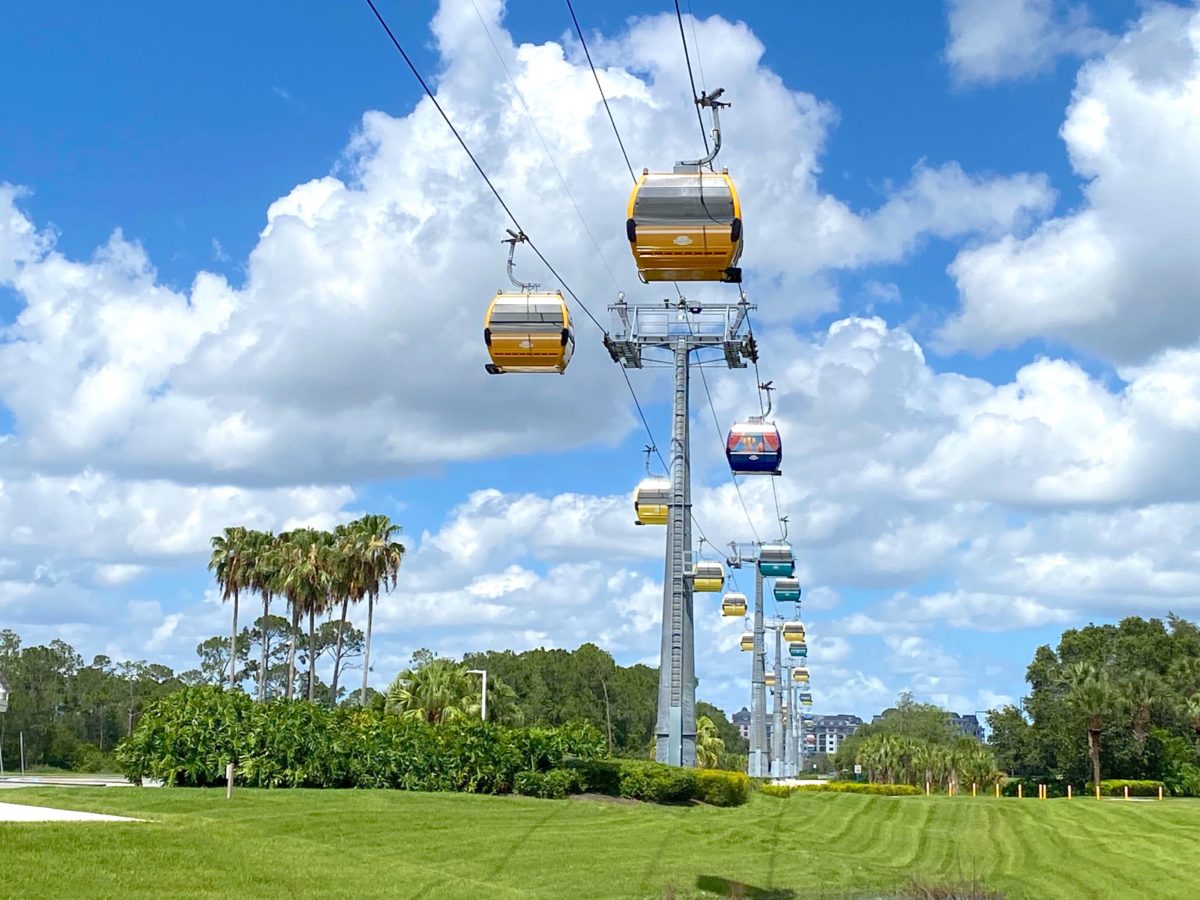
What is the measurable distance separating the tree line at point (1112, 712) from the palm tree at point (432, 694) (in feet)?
114

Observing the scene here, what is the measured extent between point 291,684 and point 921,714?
111126 millimetres

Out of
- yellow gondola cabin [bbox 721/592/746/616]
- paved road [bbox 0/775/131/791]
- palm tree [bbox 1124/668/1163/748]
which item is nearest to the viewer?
paved road [bbox 0/775/131/791]

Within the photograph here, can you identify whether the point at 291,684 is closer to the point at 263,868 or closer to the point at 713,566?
the point at 713,566

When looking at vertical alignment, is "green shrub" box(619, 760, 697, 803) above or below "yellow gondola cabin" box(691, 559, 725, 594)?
below

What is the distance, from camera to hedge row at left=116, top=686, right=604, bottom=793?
32.5m

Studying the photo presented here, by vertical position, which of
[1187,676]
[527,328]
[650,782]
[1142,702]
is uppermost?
[527,328]

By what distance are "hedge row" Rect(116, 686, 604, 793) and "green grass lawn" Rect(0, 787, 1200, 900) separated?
215 centimetres

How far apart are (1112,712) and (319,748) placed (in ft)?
166

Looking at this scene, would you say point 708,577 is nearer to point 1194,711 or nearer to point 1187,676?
point 1194,711

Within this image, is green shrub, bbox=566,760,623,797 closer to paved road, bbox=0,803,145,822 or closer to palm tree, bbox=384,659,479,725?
palm tree, bbox=384,659,479,725

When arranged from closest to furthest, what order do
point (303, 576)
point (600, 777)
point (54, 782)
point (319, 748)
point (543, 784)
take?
point (319, 748) < point (543, 784) < point (600, 777) < point (54, 782) < point (303, 576)

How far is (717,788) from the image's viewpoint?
3888cm

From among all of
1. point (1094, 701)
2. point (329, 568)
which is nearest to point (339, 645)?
point (329, 568)

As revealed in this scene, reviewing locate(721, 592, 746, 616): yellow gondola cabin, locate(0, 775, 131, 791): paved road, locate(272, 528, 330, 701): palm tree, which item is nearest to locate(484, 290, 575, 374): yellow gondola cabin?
locate(0, 775, 131, 791): paved road
